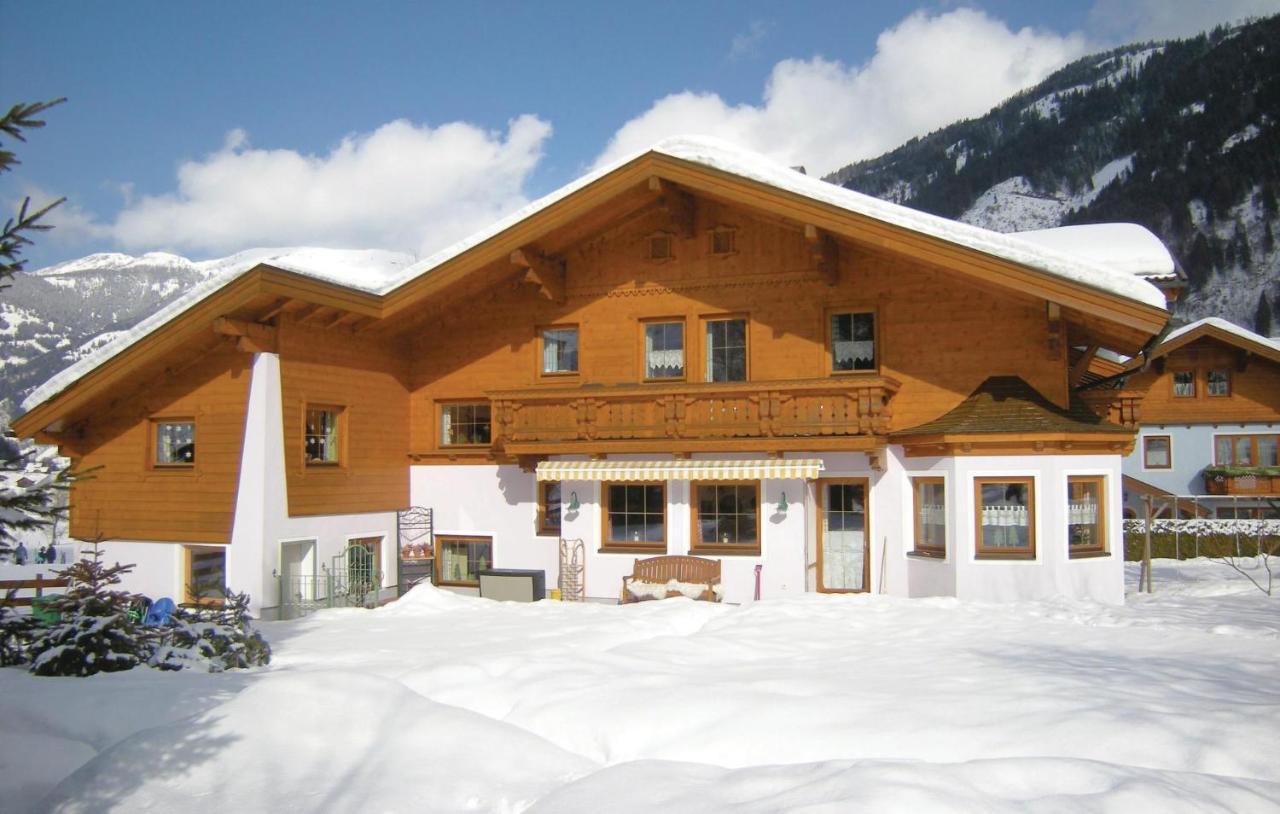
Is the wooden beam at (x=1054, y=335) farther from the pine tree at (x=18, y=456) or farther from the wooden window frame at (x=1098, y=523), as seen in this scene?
the pine tree at (x=18, y=456)

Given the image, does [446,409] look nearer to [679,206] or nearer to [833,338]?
[679,206]

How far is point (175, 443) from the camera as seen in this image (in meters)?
15.7

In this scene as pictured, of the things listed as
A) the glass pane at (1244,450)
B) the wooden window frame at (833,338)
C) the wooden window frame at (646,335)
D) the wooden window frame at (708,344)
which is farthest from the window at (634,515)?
the glass pane at (1244,450)

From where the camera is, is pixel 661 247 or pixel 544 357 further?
pixel 544 357

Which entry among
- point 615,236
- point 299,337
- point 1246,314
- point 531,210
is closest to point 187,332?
point 299,337

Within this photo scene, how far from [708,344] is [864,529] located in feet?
13.4

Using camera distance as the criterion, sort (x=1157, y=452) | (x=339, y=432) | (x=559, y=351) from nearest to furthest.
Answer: (x=339, y=432), (x=559, y=351), (x=1157, y=452)

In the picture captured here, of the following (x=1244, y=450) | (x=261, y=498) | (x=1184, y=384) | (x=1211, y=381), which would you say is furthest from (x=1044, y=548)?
(x=1244, y=450)

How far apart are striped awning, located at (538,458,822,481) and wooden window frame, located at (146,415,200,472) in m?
5.34

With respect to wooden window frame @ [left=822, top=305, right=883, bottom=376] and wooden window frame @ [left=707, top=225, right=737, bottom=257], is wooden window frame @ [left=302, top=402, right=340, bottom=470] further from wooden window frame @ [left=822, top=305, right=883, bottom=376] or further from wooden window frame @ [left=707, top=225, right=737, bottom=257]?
wooden window frame @ [left=822, top=305, right=883, bottom=376]

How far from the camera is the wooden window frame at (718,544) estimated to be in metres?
15.8

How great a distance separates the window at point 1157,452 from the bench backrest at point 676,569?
87.6ft

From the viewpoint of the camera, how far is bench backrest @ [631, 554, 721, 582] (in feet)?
51.4

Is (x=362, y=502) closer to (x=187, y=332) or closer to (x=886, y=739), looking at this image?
(x=187, y=332)
